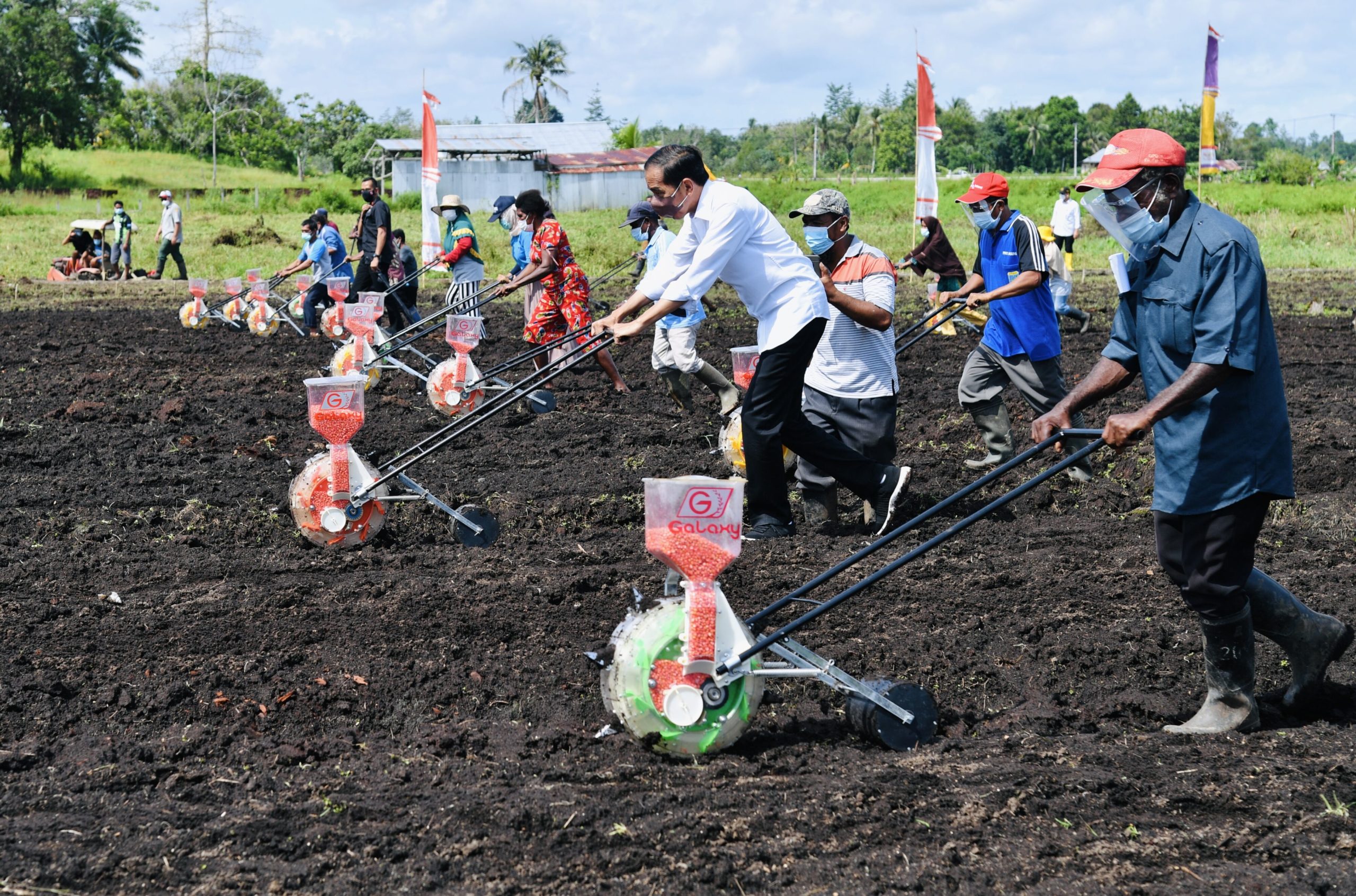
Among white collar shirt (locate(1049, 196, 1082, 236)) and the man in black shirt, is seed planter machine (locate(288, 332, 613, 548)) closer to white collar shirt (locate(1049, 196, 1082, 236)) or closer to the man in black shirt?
the man in black shirt

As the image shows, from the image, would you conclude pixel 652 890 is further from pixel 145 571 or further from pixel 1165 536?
pixel 145 571

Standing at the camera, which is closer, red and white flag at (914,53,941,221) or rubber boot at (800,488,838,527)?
rubber boot at (800,488,838,527)

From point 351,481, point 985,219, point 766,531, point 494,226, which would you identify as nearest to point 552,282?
point 985,219

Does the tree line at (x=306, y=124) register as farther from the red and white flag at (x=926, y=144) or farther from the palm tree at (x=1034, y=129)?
the red and white flag at (x=926, y=144)

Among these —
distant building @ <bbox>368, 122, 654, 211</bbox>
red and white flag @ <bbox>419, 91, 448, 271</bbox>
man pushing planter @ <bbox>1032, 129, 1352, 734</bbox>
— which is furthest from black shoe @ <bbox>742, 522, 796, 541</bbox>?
distant building @ <bbox>368, 122, 654, 211</bbox>

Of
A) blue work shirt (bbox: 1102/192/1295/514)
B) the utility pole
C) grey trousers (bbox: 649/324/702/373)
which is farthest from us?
the utility pole

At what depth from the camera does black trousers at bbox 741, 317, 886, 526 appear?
579 centimetres

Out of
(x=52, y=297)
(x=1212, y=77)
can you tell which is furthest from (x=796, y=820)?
(x=1212, y=77)

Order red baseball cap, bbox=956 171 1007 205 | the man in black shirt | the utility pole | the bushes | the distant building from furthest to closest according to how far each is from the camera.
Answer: the utility pole → the bushes → the distant building → the man in black shirt → red baseball cap, bbox=956 171 1007 205

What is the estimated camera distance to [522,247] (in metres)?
11.8

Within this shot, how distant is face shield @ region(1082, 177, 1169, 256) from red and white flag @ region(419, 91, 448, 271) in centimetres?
1610

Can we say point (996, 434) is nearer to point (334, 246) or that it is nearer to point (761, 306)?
point (761, 306)

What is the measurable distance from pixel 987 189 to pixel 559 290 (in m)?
4.20

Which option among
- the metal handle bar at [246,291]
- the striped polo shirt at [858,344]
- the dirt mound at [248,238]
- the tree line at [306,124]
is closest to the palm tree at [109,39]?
the tree line at [306,124]
